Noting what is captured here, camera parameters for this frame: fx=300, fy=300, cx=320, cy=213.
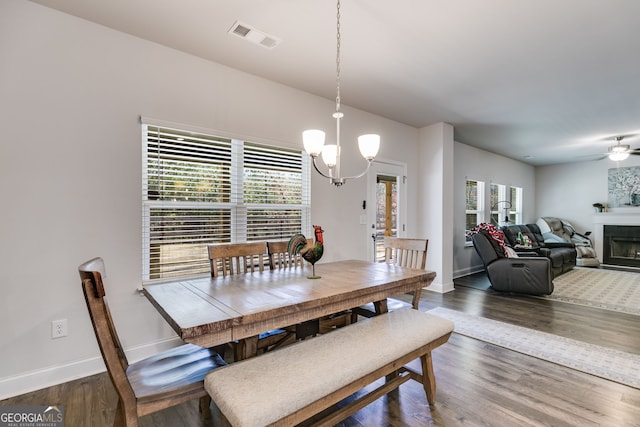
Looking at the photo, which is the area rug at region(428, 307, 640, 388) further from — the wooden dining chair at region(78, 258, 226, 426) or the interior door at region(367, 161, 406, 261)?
the wooden dining chair at region(78, 258, 226, 426)

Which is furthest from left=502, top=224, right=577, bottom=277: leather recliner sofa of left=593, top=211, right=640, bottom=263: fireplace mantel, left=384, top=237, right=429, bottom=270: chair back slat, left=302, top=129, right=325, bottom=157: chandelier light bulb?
left=302, top=129, right=325, bottom=157: chandelier light bulb

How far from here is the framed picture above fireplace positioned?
6.89m

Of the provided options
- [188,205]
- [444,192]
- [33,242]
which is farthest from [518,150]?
[33,242]

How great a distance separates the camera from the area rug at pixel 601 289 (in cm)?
399

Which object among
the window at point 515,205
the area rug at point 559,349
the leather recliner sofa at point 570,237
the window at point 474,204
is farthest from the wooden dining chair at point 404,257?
the window at point 515,205

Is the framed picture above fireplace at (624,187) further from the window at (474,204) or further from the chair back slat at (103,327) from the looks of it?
the chair back slat at (103,327)

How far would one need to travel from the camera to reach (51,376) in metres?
2.13

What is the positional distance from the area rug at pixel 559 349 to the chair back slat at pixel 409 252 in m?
1.05

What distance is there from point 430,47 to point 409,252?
1.80m

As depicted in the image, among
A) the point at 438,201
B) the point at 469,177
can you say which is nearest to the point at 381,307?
the point at 438,201

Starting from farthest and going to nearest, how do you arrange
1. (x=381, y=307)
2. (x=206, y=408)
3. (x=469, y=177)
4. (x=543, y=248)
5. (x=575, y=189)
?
(x=575, y=189)
(x=469, y=177)
(x=543, y=248)
(x=381, y=307)
(x=206, y=408)

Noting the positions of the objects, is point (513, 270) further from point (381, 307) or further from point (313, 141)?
point (313, 141)

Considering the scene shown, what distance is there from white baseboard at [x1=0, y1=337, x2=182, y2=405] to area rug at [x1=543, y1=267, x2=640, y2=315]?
5357 millimetres

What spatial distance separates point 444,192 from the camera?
471cm
